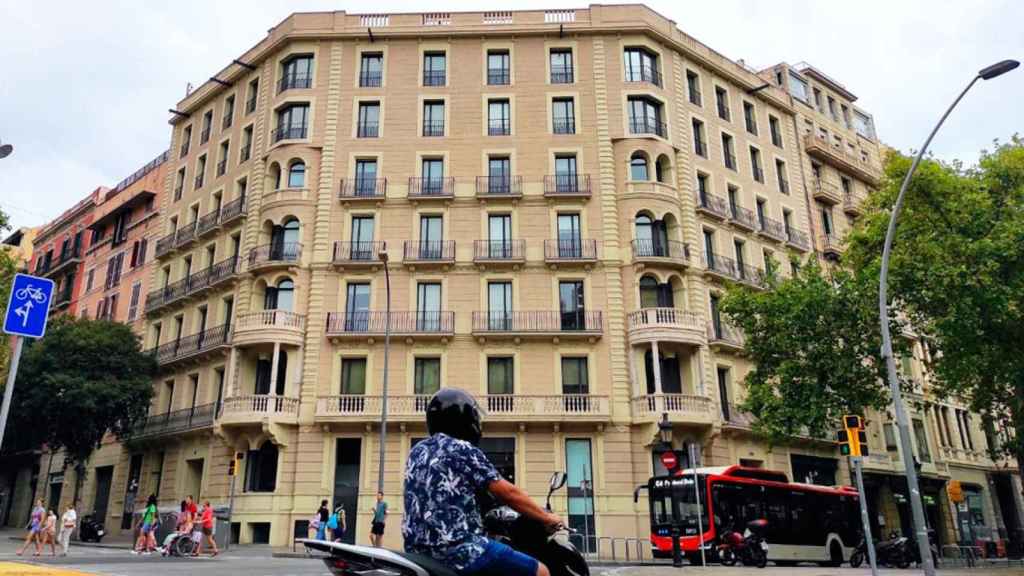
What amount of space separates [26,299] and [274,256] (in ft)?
72.8

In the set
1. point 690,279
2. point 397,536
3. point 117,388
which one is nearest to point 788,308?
point 690,279

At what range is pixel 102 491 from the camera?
35.5 meters

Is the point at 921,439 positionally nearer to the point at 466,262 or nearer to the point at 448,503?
the point at 466,262

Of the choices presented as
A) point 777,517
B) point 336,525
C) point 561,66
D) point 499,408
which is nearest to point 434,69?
point 561,66

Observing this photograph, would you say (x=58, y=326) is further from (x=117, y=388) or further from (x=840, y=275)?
(x=840, y=275)

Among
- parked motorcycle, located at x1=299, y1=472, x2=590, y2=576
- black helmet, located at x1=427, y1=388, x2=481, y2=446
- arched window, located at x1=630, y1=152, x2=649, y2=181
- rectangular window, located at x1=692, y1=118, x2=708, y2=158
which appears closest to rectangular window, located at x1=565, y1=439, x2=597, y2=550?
arched window, located at x1=630, y1=152, x2=649, y2=181

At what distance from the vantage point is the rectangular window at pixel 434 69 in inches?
1250

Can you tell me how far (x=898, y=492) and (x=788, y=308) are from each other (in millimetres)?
17289

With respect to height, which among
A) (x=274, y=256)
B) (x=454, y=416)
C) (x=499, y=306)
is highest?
(x=274, y=256)

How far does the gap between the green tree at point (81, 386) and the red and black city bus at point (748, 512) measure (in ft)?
74.2

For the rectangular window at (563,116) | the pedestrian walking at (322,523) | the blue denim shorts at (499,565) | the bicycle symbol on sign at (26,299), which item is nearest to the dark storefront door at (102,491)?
the pedestrian walking at (322,523)

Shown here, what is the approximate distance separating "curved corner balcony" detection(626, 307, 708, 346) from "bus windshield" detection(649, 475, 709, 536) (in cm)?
686

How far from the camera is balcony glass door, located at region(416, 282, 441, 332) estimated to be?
91.4 feet

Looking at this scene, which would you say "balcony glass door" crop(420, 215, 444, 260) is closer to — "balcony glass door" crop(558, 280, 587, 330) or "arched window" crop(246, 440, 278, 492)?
"balcony glass door" crop(558, 280, 587, 330)
